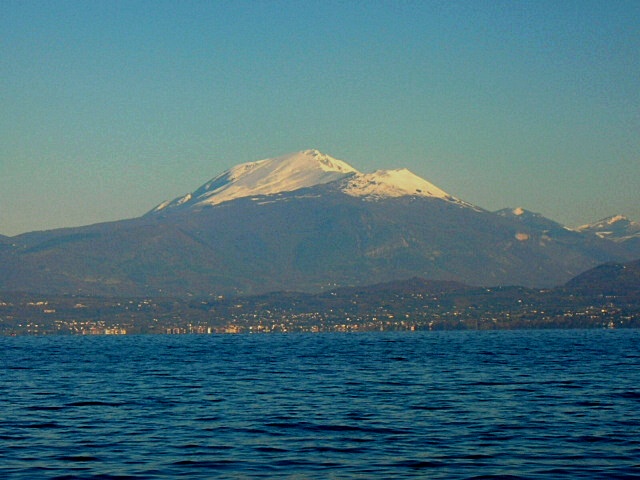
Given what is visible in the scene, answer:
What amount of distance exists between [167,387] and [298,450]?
40.5 meters

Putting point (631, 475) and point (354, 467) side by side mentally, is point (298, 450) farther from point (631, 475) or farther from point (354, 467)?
point (631, 475)

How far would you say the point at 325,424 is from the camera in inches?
2648

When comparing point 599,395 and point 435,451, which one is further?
point 599,395

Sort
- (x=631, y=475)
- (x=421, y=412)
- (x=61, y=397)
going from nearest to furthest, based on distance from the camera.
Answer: (x=631, y=475), (x=421, y=412), (x=61, y=397)

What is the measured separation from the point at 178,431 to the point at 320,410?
13184mm

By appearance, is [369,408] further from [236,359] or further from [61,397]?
[236,359]

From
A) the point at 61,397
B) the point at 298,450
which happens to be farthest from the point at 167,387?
Answer: the point at 298,450

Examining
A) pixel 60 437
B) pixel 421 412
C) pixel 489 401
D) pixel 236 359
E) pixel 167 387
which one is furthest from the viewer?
pixel 236 359

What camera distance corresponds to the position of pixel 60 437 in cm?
6269

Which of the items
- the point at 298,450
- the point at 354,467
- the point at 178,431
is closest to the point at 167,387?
A: the point at 178,431

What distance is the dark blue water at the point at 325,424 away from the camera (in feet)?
172

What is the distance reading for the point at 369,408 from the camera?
76.0m

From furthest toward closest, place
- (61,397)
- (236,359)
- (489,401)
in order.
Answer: (236,359) < (61,397) < (489,401)

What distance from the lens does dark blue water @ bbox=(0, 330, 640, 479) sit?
52.4 m
